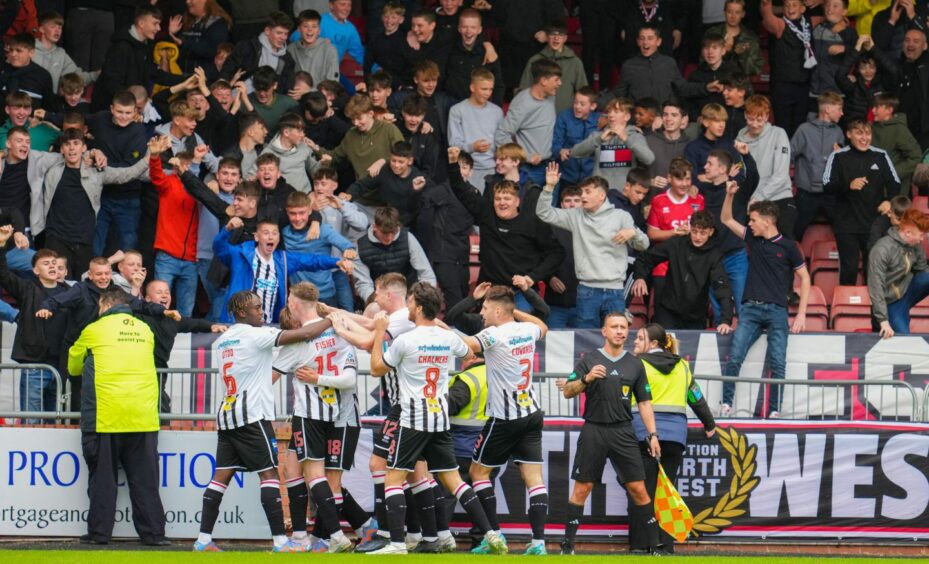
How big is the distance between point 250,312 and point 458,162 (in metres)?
4.48

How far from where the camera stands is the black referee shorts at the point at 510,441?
12.4 metres

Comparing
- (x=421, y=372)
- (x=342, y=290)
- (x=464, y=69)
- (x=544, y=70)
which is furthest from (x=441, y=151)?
(x=421, y=372)

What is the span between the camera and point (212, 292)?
16.3 m

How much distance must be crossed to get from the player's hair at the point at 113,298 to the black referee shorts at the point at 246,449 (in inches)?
65.6

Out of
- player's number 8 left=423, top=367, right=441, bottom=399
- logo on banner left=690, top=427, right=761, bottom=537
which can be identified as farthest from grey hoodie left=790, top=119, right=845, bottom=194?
player's number 8 left=423, top=367, right=441, bottom=399

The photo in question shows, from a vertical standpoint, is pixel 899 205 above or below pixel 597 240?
above

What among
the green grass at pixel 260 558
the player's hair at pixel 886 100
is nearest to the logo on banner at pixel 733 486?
the green grass at pixel 260 558

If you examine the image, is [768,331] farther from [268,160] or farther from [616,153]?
[268,160]

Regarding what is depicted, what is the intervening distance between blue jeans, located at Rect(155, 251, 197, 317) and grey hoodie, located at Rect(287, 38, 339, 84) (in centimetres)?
383

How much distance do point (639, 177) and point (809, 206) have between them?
8.63ft

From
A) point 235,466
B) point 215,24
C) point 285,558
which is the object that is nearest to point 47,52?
point 215,24

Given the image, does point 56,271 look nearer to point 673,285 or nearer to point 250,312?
point 250,312

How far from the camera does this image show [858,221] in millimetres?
17703

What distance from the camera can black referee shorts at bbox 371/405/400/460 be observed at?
39.7ft
